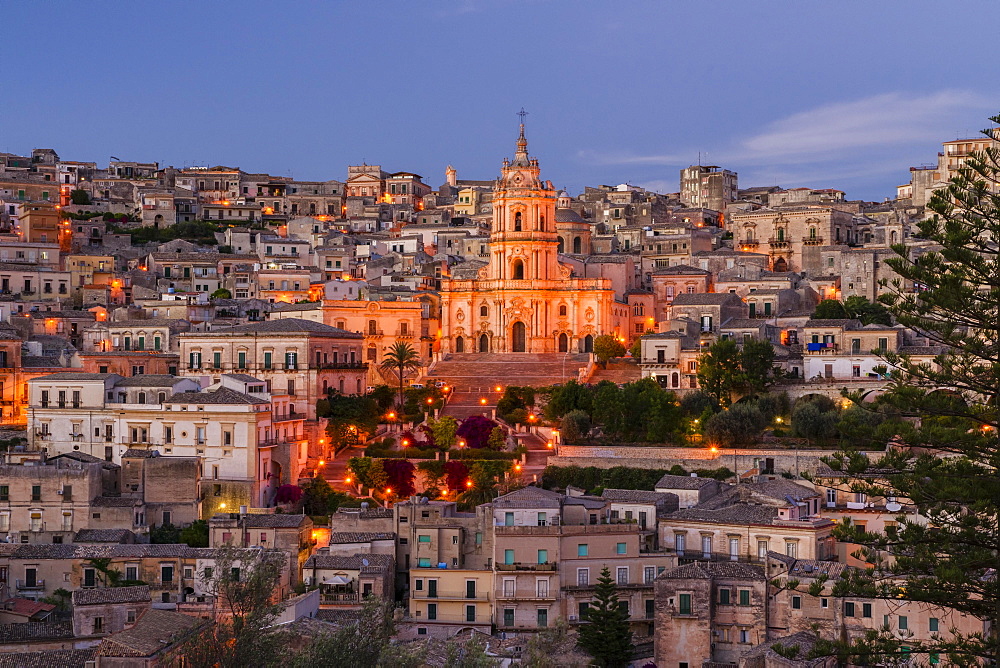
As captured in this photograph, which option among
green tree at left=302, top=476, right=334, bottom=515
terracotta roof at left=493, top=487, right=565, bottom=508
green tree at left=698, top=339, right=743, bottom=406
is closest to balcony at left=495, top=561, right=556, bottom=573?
terracotta roof at left=493, top=487, right=565, bottom=508

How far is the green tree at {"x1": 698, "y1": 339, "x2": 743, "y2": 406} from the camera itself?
6344cm

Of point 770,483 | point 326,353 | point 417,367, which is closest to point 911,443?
point 770,483

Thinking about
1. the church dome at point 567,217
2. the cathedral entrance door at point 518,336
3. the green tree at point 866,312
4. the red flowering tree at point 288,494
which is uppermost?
the church dome at point 567,217

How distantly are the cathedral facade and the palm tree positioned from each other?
18.9 feet

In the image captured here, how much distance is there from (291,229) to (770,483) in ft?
208

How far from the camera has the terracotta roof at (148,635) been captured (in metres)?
37.5

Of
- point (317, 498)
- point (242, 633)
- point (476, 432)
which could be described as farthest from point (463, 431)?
point (242, 633)

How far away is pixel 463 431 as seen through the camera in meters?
61.0

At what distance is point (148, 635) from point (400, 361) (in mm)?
31950

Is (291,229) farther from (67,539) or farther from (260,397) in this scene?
(67,539)

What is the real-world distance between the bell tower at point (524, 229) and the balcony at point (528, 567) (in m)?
38.3

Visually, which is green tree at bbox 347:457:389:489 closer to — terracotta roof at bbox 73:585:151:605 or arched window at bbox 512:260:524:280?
terracotta roof at bbox 73:585:151:605

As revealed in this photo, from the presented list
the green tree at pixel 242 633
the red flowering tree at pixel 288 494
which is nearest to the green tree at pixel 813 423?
the red flowering tree at pixel 288 494

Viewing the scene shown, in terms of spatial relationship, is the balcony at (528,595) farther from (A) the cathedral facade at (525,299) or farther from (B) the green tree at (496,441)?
(A) the cathedral facade at (525,299)
